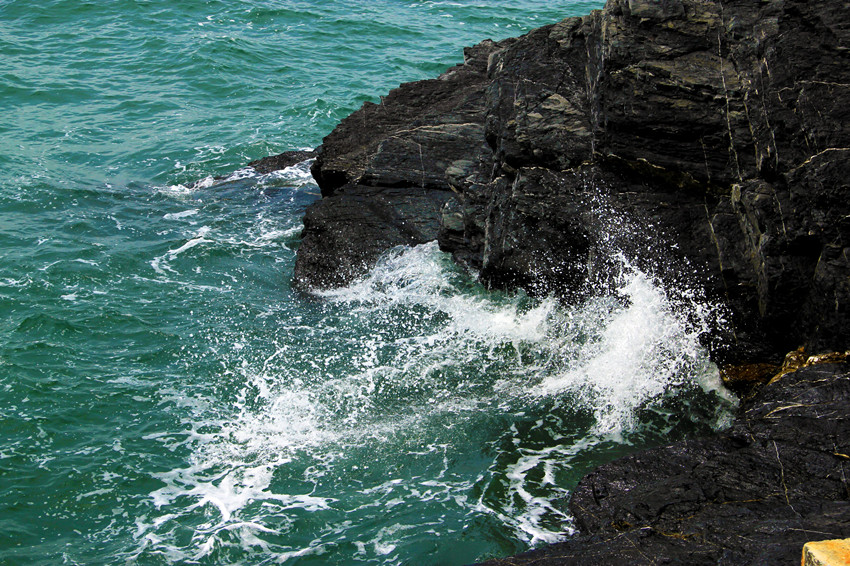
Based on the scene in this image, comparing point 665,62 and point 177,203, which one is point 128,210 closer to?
point 177,203

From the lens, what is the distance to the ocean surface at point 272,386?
802 cm

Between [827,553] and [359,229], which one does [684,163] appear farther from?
[359,229]

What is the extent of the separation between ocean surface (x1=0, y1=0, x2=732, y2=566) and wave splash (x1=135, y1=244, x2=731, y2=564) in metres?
0.03

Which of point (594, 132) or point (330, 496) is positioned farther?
point (594, 132)

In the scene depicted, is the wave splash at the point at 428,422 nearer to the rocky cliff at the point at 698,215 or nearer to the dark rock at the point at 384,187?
the rocky cliff at the point at 698,215

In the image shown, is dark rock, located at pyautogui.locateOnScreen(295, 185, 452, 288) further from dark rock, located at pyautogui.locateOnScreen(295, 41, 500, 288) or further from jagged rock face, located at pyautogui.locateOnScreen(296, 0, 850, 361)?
jagged rock face, located at pyautogui.locateOnScreen(296, 0, 850, 361)

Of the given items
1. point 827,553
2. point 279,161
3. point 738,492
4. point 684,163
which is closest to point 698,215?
point 684,163

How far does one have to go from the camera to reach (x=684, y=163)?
9.56 metres

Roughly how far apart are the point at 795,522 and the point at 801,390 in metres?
2.32

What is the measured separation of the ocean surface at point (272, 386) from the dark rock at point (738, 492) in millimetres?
797

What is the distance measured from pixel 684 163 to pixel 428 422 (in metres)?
4.62

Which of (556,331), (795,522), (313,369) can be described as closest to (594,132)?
(556,331)

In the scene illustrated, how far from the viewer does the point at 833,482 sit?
6.69 meters

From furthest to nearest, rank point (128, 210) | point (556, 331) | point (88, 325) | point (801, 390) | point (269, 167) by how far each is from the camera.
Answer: point (269, 167) < point (128, 210) < point (88, 325) < point (556, 331) < point (801, 390)
